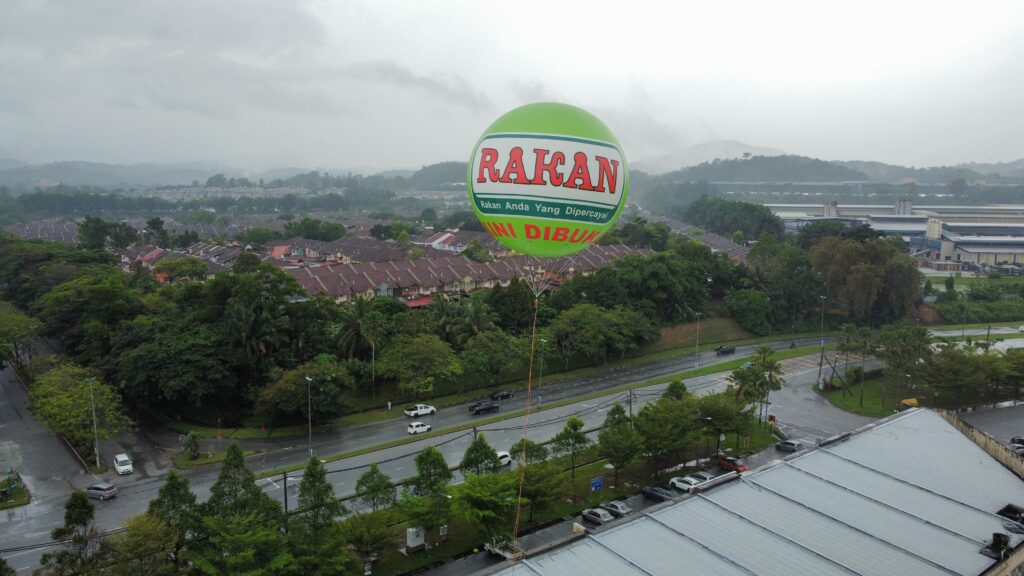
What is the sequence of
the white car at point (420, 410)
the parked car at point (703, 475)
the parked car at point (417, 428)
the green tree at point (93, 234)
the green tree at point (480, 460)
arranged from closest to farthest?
1. the green tree at point (480, 460)
2. the parked car at point (703, 475)
3. the parked car at point (417, 428)
4. the white car at point (420, 410)
5. the green tree at point (93, 234)

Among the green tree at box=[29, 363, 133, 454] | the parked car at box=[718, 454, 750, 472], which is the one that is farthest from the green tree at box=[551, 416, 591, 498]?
the green tree at box=[29, 363, 133, 454]

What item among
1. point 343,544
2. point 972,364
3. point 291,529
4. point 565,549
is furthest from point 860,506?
point 972,364

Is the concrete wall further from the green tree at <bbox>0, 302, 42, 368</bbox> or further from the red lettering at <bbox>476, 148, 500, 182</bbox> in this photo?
the green tree at <bbox>0, 302, 42, 368</bbox>

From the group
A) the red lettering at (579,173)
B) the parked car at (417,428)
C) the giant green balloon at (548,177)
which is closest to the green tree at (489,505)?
the giant green balloon at (548,177)

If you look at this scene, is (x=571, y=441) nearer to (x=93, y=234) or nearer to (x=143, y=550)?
(x=143, y=550)

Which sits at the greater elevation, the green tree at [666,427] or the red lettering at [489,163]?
the red lettering at [489,163]

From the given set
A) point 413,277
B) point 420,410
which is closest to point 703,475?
point 420,410

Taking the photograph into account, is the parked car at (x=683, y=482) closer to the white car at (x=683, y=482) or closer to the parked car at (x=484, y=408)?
the white car at (x=683, y=482)
